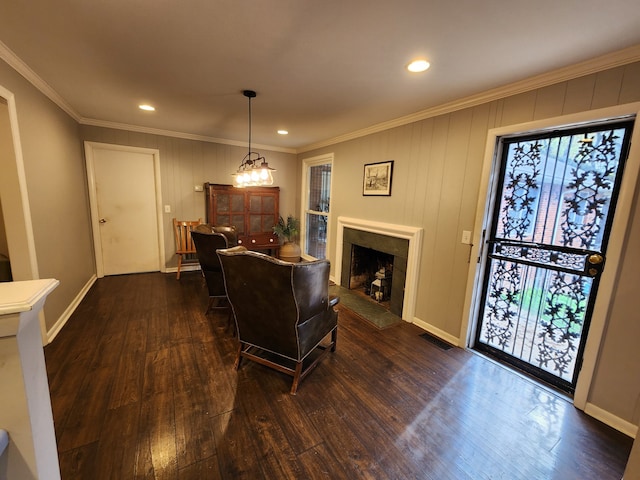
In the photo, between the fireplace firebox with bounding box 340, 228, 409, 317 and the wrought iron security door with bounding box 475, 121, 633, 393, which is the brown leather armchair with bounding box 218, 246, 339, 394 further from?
the wrought iron security door with bounding box 475, 121, 633, 393

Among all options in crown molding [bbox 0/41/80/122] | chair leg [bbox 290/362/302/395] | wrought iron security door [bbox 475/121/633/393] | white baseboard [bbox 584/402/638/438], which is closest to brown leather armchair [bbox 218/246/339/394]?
chair leg [bbox 290/362/302/395]

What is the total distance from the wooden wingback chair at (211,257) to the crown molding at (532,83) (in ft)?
7.73

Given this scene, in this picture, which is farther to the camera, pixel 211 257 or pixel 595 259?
pixel 211 257

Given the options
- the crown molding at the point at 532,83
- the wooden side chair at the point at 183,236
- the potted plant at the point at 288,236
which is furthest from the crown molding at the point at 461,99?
the potted plant at the point at 288,236

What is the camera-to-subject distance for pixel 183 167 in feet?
14.3

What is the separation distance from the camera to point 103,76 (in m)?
2.24

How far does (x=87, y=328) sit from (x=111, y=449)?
1.66 metres

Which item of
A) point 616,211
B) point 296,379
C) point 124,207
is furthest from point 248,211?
point 616,211

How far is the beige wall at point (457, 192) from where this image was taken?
166 cm

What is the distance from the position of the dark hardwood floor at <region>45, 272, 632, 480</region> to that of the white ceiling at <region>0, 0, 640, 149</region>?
7.54ft

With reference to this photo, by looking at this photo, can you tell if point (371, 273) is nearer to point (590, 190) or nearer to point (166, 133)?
point (590, 190)

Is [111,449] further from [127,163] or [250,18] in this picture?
[127,163]

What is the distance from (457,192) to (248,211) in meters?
3.28

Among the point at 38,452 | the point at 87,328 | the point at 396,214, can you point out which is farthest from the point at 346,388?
the point at 87,328
